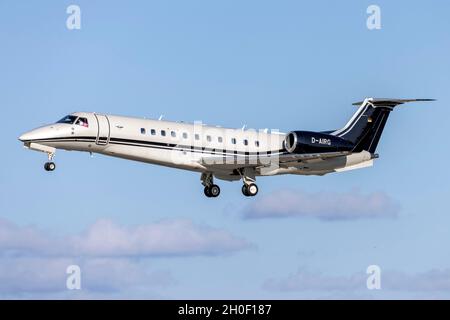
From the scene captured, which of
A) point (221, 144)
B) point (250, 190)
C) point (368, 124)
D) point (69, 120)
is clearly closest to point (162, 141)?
point (221, 144)

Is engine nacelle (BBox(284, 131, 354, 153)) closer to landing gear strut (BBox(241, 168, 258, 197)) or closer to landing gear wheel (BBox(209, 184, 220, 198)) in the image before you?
landing gear strut (BBox(241, 168, 258, 197))

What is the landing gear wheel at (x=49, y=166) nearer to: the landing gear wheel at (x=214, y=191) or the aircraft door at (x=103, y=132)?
the aircraft door at (x=103, y=132)

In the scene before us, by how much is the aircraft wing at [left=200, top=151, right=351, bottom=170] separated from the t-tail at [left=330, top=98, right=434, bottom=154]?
2.25 meters

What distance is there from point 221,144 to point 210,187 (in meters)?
2.39

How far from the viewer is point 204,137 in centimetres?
4362

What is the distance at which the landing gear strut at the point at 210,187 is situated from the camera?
4528cm

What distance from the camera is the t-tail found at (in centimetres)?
4691

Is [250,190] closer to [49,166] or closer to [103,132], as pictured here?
[103,132]

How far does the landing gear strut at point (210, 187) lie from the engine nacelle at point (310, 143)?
374cm

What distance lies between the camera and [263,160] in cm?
4444
